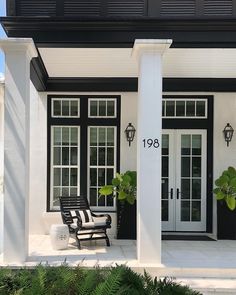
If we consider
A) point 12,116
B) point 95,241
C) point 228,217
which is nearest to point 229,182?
point 228,217

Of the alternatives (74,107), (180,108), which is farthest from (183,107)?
(74,107)

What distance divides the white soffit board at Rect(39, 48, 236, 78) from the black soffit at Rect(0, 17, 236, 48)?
1.03 feet

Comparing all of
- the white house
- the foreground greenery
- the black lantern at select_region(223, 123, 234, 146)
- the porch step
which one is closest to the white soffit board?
the white house

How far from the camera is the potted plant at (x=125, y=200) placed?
8305mm

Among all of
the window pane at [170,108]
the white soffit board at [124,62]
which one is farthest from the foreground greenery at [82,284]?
the window pane at [170,108]

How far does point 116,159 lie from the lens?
912 centimetres

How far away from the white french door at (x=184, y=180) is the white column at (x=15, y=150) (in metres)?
3.83

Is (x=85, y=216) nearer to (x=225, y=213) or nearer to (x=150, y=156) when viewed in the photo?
(x=150, y=156)

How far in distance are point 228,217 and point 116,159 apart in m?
2.67

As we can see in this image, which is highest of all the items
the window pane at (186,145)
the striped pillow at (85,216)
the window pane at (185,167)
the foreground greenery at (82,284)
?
the window pane at (186,145)

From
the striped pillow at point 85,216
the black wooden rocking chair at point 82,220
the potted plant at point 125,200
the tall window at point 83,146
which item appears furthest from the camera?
the tall window at point 83,146

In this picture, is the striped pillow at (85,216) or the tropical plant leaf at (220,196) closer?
the striped pillow at (85,216)

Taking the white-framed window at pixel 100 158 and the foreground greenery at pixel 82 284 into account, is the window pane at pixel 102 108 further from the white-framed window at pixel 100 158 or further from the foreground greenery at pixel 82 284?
the foreground greenery at pixel 82 284

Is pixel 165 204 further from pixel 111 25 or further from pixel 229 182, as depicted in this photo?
pixel 111 25
